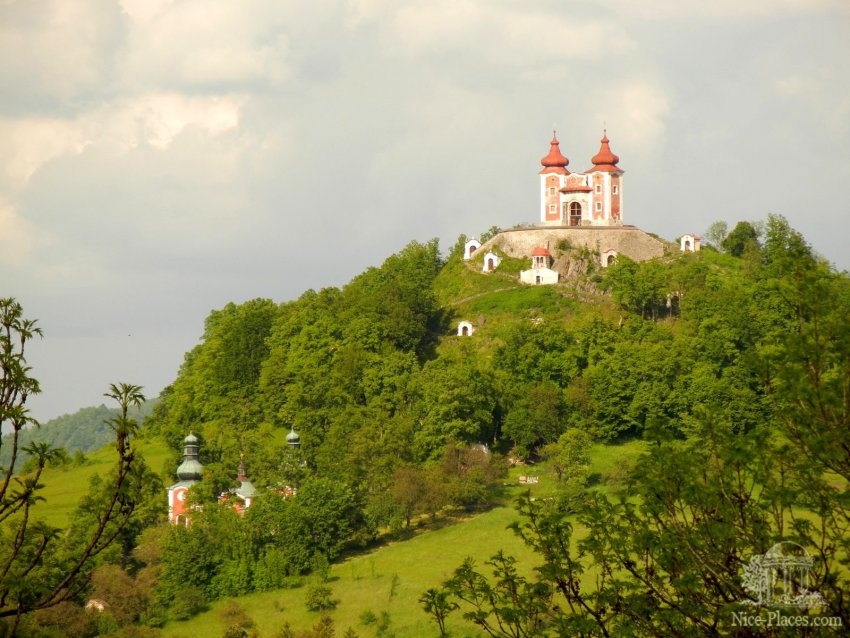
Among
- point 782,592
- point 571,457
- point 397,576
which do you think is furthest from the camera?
point 571,457

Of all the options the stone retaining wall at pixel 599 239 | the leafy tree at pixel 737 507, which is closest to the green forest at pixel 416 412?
the stone retaining wall at pixel 599 239

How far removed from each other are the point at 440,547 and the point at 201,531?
12.7m

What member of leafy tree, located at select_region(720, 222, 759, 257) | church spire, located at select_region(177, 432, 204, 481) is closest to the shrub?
church spire, located at select_region(177, 432, 204, 481)

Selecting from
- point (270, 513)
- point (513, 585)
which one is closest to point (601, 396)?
point (270, 513)

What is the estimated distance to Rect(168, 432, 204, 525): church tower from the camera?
86.3 meters

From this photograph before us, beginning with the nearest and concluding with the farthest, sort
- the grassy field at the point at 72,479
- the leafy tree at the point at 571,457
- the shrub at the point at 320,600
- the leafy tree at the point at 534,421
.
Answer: the shrub at the point at 320,600 → the leafy tree at the point at 571,457 → the grassy field at the point at 72,479 → the leafy tree at the point at 534,421

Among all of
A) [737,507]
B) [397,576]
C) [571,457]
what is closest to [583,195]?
[571,457]

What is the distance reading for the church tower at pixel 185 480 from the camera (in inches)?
3398

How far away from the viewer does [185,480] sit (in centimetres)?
8869

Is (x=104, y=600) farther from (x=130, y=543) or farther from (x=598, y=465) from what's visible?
(x=598, y=465)

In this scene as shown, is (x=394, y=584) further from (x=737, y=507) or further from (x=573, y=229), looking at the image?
(x=737, y=507)

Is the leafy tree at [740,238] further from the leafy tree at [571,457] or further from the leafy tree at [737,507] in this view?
the leafy tree at [737,507]

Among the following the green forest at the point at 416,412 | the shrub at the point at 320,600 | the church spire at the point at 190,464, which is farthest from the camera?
the church spire at the point at 190,464

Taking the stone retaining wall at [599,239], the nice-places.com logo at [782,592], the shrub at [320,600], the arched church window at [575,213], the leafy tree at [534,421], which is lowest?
the shrub at [320,600]
